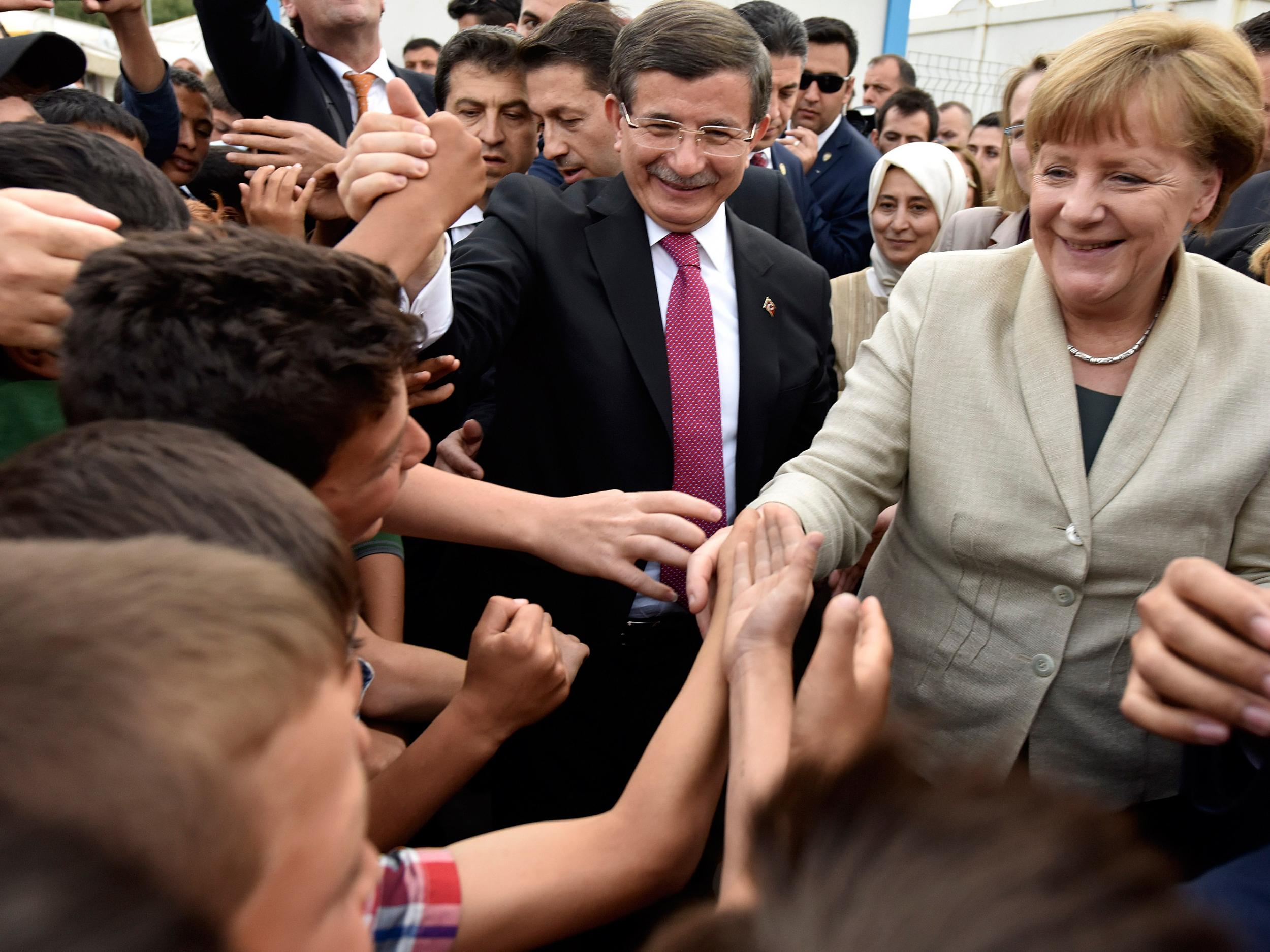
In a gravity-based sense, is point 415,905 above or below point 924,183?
below

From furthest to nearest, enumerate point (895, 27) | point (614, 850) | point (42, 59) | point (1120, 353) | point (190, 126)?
point (895, 27) < point (190, 126) < point (42, 59) < point (1120, 353) < point (614, 850)

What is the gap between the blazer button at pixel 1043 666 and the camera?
5.68ft

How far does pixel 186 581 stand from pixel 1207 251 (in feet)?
10.00

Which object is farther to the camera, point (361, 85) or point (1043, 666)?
point (361, 85)

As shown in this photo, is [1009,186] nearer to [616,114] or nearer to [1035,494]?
[616,114]

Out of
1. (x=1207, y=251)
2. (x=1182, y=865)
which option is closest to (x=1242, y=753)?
(x=1182, y=865)

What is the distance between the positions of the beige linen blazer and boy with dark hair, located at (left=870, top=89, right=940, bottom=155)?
506 centimetres

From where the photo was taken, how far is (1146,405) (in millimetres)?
1731

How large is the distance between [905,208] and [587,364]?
7.63 feet

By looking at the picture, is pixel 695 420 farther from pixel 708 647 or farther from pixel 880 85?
pixel 880 85

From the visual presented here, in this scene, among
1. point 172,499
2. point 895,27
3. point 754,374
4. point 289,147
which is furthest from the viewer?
point 895,27

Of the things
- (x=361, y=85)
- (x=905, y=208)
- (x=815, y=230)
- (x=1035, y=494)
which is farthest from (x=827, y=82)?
(x=1035, y=494)

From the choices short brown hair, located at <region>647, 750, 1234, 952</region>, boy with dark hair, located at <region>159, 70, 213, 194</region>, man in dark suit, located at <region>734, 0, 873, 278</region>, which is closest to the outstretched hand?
short brown hair, located at <region>647, 750, 1234, 952</region>

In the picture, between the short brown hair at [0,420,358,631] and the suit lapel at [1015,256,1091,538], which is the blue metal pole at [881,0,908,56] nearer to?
the suit lapel at [1015,256,1091,538]
